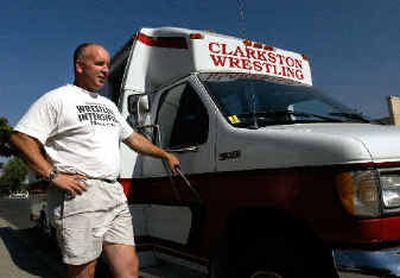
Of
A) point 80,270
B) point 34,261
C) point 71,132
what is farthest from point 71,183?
point 34,261

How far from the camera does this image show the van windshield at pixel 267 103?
383cm

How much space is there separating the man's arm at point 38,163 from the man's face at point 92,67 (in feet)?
1.82

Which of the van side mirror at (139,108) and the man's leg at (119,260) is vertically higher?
the van side mirror at (139,108)

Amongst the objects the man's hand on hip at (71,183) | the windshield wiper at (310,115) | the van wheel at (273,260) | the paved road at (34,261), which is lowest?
the paved road at (34,261)

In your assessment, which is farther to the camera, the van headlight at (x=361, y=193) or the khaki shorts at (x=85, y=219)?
the khaki shorts at (x=85, y=219)

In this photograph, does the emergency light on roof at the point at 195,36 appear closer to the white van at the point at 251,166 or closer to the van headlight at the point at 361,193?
the white van at the point at 251,166

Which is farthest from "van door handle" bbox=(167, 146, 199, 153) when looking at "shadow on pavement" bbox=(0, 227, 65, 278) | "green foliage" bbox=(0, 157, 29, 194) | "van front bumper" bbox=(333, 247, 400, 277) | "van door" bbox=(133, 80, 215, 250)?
"green foliage" bbox=(0, 157, 29, 194)

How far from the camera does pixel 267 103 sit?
4.14 m

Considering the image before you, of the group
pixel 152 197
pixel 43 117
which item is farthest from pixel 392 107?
pixel 43 117

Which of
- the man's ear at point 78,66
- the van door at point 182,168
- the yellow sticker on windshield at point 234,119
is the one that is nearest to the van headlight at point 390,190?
the yellow sticker on windshield at point 234,119

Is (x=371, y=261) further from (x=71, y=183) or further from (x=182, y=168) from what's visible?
(x=182, y=168)

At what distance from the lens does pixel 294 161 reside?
312cm

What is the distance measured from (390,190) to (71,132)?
1.94m

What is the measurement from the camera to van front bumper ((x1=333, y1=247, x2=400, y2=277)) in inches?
103
